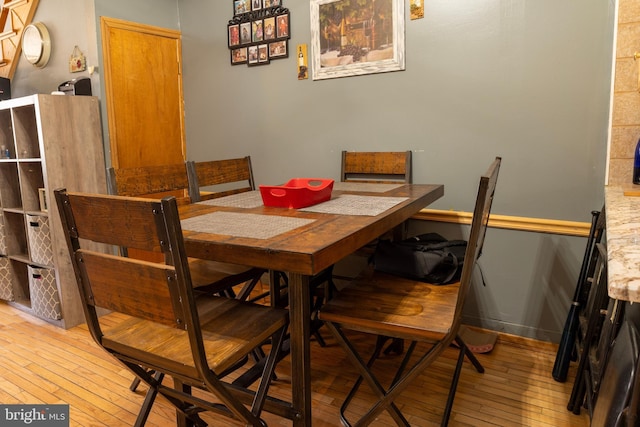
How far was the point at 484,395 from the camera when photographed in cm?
188

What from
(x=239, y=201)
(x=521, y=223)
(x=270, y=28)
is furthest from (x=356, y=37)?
(x=521, y=223)

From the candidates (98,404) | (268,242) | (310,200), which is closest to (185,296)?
(268,242)

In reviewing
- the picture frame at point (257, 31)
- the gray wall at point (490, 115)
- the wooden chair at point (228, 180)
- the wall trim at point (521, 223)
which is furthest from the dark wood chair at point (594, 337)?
the picture frame at point (257, 31)

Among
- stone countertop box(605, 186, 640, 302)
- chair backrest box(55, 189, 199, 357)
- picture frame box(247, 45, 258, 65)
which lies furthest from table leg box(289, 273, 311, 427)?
picture frame box(247, 45, 258, 65)

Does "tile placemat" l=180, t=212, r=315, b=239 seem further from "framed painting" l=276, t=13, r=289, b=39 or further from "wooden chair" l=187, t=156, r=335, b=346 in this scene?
"framed painting" l=276, t=13, r=289, b=39

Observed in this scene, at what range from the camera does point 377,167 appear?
2.62 meters

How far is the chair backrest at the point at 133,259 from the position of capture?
3.18 ft

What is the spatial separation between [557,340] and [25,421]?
253 cm

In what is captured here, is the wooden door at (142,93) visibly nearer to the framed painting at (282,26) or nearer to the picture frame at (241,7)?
the picture frame at (241,7)

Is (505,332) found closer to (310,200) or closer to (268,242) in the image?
(310,200)

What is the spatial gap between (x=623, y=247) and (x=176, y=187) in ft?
6.33

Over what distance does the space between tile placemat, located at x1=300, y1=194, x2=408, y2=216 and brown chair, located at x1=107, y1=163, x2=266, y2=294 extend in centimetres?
47

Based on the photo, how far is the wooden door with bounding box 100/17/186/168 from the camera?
9.83 feet

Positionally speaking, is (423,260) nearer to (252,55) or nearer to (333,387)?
(333,387)
